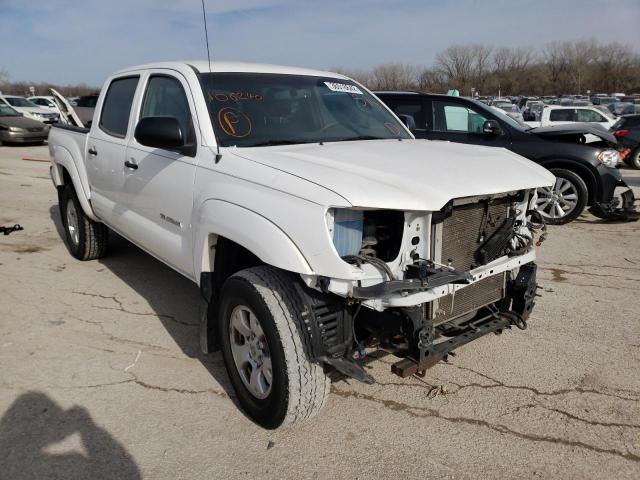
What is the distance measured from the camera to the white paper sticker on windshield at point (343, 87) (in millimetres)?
4203

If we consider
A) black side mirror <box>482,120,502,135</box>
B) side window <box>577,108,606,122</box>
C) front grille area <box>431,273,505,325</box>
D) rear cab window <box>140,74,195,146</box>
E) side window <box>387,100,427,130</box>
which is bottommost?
front grille area <box>431,273,505,325</box>

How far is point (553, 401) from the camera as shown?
3.25 metres

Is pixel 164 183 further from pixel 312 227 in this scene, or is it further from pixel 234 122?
pixel 312 227

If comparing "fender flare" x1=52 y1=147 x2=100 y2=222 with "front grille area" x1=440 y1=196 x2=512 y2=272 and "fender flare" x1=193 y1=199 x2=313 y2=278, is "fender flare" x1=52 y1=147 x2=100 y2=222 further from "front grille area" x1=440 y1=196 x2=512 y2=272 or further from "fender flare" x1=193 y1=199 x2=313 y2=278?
"front grille area" x1=440 y1=196 x2=512 y2=272

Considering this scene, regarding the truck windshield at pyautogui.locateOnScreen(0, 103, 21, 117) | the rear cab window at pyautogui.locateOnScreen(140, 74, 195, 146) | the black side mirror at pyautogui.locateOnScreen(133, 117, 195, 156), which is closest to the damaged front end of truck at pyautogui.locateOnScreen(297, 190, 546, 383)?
the black side mirror at pyautogui.locateOnScreen(133, 117, 195, 156)

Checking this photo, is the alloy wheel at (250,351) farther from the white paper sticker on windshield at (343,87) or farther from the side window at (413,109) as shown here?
the side window at (413,109)

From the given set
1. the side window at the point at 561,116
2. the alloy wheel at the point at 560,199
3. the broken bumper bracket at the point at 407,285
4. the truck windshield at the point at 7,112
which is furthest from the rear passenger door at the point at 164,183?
the truck windshield at the point at 7,112

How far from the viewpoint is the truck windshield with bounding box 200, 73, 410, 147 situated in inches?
135

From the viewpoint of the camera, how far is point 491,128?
7.73 metres

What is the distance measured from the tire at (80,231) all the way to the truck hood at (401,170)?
3.23 metres

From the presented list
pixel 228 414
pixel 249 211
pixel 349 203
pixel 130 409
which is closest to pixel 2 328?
pixel 130 409

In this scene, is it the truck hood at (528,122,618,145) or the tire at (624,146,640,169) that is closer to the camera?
the truck hood at (528,122,618,145)

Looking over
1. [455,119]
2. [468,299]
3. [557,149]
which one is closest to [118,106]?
[468,299]

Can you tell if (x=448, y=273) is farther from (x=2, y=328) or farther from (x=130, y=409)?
(x=2, y=328)
